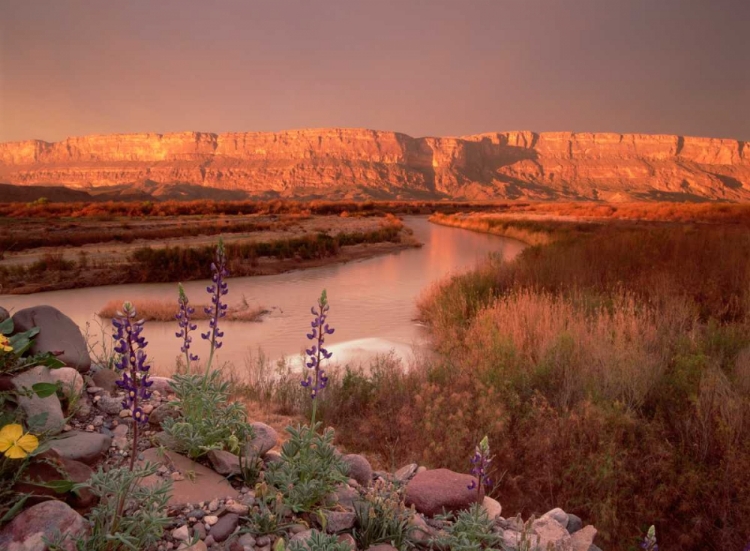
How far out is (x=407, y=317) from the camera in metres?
13.3

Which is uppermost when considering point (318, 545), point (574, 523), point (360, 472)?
point (318, 545)

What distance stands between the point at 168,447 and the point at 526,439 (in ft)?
10.9

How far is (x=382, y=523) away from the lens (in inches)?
107

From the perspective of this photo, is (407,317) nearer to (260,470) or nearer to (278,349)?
(278,349)

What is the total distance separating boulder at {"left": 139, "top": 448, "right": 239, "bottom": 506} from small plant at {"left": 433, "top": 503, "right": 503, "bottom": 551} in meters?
1.13

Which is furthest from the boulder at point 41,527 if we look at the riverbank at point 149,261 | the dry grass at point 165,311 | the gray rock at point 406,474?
the riverbank at point 149,261

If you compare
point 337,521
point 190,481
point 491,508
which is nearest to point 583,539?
point 491,508

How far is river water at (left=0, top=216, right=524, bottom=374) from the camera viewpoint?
10305 millimetres

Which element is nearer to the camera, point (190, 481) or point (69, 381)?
point (190, 481)

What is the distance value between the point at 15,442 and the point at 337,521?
1.49m

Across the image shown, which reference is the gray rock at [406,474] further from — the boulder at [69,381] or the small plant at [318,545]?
the boulder at [69,381]

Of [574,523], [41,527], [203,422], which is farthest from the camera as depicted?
[574,523]

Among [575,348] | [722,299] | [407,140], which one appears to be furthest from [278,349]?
[407,140]

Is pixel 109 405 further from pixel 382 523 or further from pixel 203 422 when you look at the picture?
pixel 382 523
